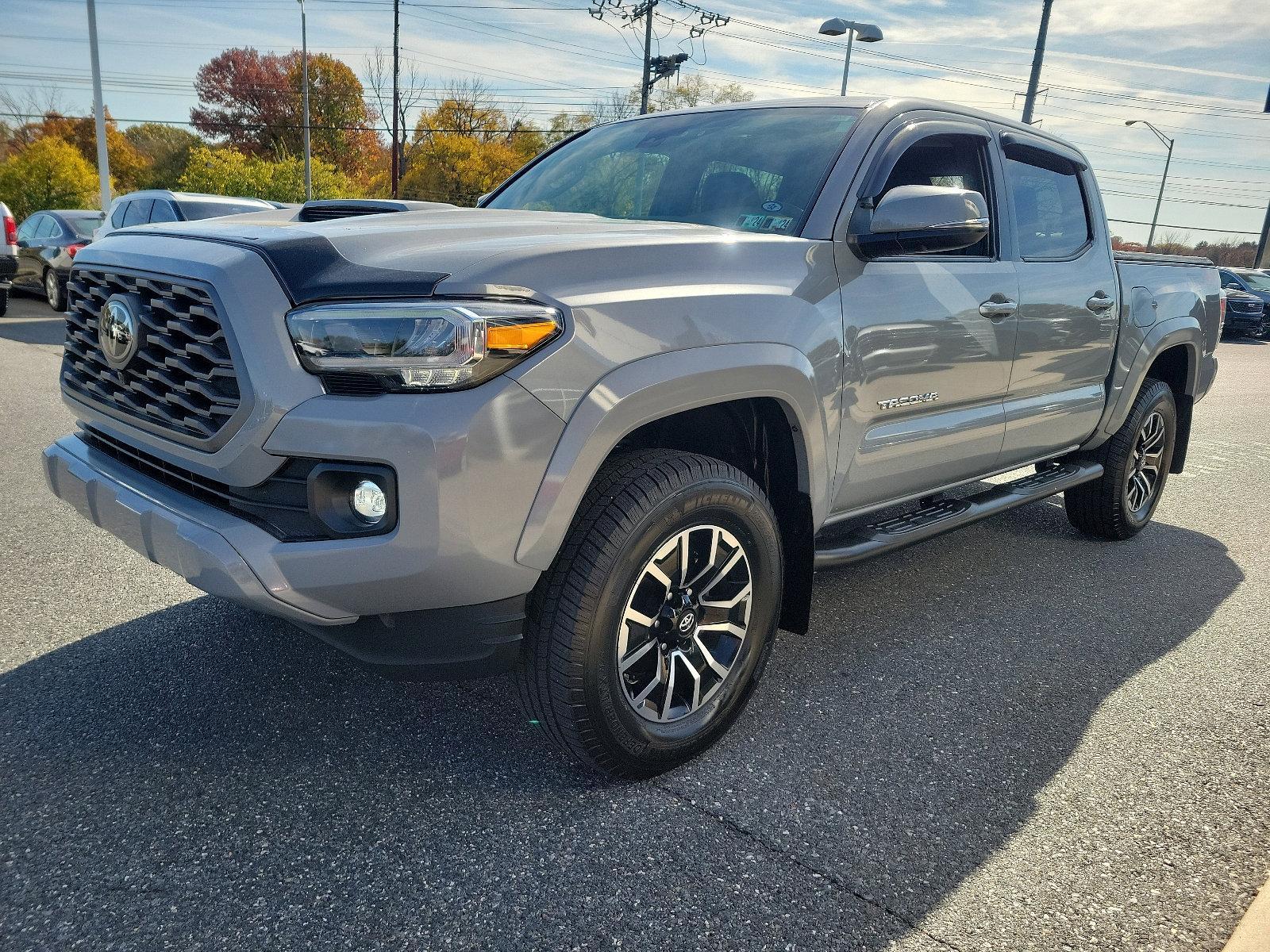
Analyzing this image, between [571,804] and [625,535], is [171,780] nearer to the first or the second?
[571,804]

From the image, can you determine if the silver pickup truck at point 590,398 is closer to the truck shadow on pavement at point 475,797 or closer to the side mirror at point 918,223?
the side mirror at point 918,223

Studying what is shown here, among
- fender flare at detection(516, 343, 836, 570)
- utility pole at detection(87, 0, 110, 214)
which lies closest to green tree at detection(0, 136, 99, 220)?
utility pole at detection(87, 0, 110, 214)

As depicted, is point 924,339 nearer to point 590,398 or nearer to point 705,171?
point 705,171

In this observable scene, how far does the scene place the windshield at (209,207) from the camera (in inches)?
405

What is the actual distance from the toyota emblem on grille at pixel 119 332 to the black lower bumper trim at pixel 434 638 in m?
0.86

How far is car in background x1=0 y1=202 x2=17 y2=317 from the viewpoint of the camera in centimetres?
1155

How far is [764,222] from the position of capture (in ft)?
9.86

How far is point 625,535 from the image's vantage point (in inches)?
90.5

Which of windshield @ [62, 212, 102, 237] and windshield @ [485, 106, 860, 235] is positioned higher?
windshield @ [485, 106, 860, 235]

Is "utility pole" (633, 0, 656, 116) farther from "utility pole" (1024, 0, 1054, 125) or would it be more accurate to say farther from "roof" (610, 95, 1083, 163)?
"roof" (610, 95, 1083, 163)

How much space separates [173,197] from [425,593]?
32.8ft

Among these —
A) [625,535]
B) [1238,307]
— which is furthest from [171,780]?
[1238,307]

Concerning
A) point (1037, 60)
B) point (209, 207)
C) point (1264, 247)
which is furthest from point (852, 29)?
point (1264, 247)

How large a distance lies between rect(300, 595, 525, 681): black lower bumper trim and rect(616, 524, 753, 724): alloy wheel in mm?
330
